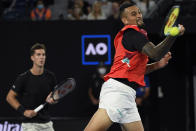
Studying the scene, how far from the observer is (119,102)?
16.7 ft

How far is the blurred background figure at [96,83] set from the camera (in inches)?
436

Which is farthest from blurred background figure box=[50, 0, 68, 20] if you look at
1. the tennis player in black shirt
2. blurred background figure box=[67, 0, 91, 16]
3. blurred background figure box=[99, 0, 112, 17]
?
the tennis player in black shirt

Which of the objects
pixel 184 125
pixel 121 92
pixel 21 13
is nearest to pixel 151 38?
pixel 184 125

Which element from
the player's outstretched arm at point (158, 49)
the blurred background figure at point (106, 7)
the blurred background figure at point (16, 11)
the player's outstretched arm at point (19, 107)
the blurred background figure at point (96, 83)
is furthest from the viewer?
the blurred background figure at point (16, 11)

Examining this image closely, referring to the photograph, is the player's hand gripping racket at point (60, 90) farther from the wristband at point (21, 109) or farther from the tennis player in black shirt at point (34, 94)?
the wristband at point (21, 109)

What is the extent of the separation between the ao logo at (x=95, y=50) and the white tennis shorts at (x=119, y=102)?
20.8ft

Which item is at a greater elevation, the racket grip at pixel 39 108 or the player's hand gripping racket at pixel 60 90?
the player's hand gripping racket at pixel 60 90

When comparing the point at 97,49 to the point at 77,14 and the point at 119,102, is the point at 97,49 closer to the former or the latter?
the point at 77,14

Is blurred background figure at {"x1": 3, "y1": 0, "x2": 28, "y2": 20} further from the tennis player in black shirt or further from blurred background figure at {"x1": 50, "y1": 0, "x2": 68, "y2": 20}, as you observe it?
the tennis player in black shirt

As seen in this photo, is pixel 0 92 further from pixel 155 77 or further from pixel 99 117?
pixel 99 117

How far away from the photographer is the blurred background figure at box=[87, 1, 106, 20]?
1151cm

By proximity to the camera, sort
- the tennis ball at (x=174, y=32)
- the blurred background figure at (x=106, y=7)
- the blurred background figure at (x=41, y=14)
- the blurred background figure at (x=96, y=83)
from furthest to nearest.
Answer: the blurred background figure at (x=106, y=7)
the blurred background figure at (x=41, y=14)
the blurred background figure at (x=96, y=83)
the tennis ball at (x=174, y=32)

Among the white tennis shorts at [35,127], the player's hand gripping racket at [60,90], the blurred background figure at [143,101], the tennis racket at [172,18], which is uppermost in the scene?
the tennis racket at [172,18]

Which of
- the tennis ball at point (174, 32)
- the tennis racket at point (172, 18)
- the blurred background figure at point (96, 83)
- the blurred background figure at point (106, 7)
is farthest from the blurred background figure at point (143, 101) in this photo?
the tennis ball at point (174, 32)
